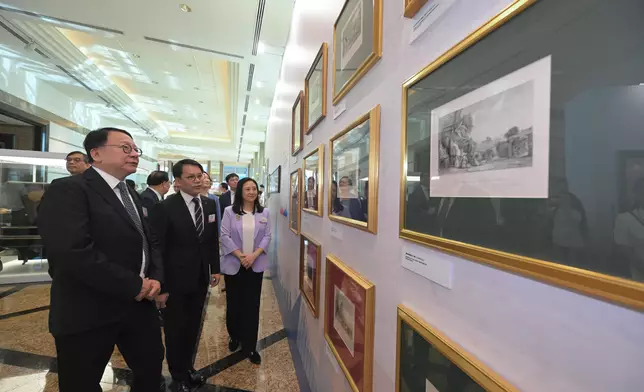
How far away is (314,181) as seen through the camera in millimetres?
2090

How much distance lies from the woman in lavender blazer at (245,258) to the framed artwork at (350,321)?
3.86 feet

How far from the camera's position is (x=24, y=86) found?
6395 mm

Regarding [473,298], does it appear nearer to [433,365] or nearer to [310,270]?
[433,365]

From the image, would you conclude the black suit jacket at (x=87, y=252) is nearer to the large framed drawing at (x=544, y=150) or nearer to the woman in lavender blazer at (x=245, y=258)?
the woman in lavender blazer at (x=245, y=258)

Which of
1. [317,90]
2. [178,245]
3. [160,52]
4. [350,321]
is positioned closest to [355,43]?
[317,90]

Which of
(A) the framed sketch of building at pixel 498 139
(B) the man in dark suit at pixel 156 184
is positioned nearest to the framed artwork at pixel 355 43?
(A) the framed sketch of building at pixel 498 139

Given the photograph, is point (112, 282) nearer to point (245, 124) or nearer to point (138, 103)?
point (245, 124)

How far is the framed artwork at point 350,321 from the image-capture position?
1.12 m

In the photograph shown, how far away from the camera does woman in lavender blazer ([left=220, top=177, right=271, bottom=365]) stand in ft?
8.61

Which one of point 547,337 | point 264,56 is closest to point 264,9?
point 264,56

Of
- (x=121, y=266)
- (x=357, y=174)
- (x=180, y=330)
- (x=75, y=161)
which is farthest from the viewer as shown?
(x=75, y=161)

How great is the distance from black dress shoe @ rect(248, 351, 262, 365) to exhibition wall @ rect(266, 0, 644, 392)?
1241 mm

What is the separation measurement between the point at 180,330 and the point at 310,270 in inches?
43.3

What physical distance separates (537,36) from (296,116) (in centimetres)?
265
